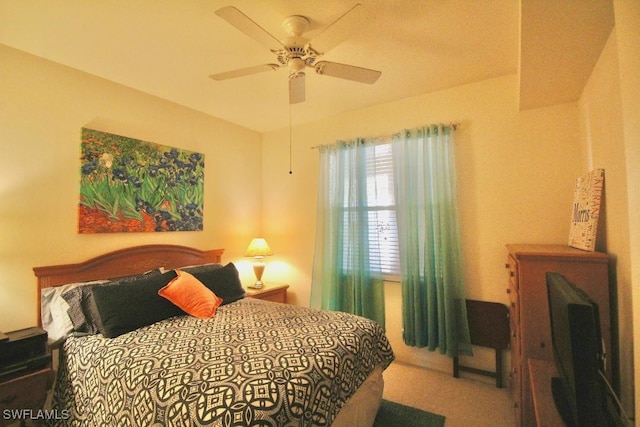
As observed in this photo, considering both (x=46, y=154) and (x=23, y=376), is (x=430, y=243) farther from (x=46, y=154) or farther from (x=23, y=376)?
(x=46, y=154)

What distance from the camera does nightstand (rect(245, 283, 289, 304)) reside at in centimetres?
316

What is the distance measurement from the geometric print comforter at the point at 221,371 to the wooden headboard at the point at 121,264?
55 cm

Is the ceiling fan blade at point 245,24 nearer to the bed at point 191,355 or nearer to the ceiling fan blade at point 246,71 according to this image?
the ceiling fan blade at point 246,71

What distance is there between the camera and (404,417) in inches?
83.0

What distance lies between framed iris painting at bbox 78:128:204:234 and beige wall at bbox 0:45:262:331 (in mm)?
73

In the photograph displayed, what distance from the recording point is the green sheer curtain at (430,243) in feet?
8.54

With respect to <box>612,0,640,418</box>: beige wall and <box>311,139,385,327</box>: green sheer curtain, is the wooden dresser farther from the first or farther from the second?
<box>311,139,385,327</box>: green sheer curtain

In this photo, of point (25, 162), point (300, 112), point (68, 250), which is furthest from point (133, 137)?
point (300, 112)

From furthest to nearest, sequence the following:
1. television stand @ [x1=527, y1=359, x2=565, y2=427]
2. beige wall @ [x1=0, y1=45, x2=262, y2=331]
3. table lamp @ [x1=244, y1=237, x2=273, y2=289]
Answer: table lamp @ [x1=244, y1=237, x2=273, y2=289], beige wall @ [x1=0, y1=45, x2=262, y2=331], television stand @ [x1=527, y1=359, x2=565, y2=427]

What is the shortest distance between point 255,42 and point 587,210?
2434mm

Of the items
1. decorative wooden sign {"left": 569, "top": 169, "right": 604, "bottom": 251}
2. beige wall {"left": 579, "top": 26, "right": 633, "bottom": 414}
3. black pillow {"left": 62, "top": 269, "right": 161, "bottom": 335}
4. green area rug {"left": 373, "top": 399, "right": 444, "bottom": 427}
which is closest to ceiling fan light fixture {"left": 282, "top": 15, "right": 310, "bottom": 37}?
beige wall {"left": 579, "top": 26, "right": 633, "bottom": 414}

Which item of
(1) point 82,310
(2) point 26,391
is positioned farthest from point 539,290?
(2) point 26,391

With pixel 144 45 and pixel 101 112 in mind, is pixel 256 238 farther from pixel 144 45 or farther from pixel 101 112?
pixel 144 45

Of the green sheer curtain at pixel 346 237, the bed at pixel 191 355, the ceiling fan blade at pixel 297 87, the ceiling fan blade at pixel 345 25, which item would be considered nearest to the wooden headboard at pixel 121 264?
the bed at pixel 191 355
